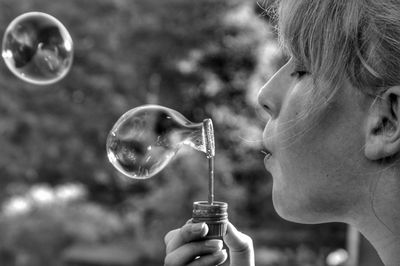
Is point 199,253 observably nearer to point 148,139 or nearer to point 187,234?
point 187,234

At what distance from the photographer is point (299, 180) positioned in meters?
0.83

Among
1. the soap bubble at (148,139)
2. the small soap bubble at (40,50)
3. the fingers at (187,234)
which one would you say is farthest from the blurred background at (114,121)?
the fingers at (187,234)

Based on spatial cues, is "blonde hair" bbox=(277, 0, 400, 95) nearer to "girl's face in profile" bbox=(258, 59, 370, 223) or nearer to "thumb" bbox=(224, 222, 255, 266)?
"girl's face in profile" bbox=(258, 59, 370, 223)

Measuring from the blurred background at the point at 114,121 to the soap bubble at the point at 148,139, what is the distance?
3.93 meters

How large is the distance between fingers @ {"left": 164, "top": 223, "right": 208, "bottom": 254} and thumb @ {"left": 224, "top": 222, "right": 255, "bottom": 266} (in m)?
0.11

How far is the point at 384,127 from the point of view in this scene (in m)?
0.79

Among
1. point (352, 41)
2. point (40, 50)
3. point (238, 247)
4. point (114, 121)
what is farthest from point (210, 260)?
point (114, 121)

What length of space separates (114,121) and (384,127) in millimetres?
5553

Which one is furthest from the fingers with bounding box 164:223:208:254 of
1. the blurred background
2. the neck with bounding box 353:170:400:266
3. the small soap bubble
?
the blurred background

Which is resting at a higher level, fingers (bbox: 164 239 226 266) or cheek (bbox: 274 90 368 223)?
cheek (bbox: 274 90 368 223)

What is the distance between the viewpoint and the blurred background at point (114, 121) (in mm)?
5617

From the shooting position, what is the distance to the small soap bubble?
200cm

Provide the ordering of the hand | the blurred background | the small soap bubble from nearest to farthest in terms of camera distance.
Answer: the hand < the small soap bubble < the blurred background

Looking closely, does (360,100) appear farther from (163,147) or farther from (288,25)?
(163,147)
